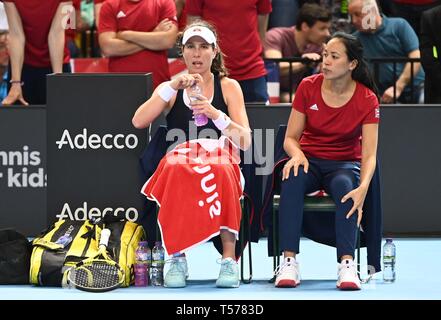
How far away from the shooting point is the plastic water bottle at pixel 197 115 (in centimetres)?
710

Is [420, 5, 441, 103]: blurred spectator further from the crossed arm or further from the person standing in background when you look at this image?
the person standing in background

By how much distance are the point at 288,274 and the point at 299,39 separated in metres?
3.61

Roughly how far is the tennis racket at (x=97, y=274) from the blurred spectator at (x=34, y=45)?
2.38 metres

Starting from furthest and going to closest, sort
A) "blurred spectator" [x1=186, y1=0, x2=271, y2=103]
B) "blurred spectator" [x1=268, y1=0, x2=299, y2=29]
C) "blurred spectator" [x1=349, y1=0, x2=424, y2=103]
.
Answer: "blurred spectator" [x1=268, y1=0, x2=299, y2=29] < "blurred spectator" [x1=349, y1=0, x2=424, y2=103] < "blurred spectator" [x1=186, y1=0, x2=271, y2=103]

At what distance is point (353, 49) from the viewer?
23.7 feet

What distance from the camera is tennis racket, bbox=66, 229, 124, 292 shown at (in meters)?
Result: 6.82

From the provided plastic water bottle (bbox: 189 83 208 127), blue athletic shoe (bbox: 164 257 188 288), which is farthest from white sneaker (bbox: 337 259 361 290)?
plastic water bottle (bbox: 189 83 208 127)

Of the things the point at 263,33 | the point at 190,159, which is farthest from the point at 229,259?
the point at 263,33

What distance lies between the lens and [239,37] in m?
9.18

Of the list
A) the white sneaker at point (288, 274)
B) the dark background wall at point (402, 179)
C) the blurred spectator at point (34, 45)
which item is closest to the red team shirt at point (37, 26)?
the blurred spectator at point (34, 45)

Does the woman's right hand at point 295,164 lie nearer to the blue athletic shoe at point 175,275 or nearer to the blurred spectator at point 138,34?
the blue athletic shoe at point 175,275

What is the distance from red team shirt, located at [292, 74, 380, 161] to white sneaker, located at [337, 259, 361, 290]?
0.70 meters
